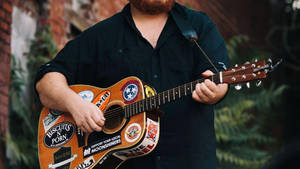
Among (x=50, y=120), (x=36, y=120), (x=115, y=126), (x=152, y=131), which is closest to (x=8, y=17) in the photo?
(x=36, y=120)

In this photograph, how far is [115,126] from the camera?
2613mm

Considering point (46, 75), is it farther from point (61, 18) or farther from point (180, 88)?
point (61, 18)

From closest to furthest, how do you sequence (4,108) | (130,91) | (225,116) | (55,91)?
(130,91) < (55,91) < (4,108) < (225,116)

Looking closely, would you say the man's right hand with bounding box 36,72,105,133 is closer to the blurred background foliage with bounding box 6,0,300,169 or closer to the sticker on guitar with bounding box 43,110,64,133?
the sticker on guitar with bounding box 43,110,64,133

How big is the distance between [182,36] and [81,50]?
610mm

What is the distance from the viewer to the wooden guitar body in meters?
2.44

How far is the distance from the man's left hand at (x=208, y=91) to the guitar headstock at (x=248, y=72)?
0.06 metres

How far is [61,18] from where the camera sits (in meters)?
5.43

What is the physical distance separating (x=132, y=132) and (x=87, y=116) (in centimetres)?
29

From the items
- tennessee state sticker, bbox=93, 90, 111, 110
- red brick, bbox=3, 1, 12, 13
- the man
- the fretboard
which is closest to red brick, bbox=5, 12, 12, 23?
red brick, bbox=3, 1, 12, 13

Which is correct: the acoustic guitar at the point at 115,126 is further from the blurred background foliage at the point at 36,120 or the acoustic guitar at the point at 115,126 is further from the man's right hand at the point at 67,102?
the blurred background foliage at the point at 36,120

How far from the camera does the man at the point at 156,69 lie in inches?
97.0

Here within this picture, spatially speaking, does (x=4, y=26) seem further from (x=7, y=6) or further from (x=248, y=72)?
(x=248, y=72)

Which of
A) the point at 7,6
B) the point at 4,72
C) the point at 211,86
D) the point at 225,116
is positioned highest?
the point at 7,6
